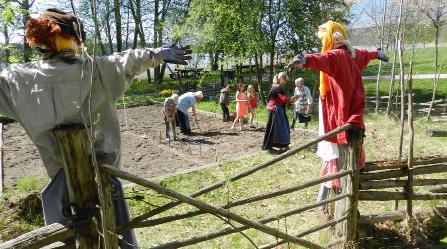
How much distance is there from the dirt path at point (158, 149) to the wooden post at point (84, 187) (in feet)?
17.0

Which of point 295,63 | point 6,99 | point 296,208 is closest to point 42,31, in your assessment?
point 6,99

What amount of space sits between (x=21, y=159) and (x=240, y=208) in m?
5.69

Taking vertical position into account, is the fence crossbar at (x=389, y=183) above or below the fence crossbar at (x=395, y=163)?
below

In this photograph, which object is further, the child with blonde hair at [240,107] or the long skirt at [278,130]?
the child with blonde hair at [240,107]

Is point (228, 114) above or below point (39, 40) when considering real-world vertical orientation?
below

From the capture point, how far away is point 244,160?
7812mm

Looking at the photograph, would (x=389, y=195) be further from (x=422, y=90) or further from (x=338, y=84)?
(x=422, y=90)

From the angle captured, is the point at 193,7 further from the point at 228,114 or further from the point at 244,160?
the point at 244,160

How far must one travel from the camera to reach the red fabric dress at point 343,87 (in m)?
3.55

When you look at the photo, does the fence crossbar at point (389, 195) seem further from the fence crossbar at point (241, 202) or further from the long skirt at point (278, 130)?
the long skirt at point (278, 130)

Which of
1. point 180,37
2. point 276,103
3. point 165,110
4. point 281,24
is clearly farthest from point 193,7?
point 276,103

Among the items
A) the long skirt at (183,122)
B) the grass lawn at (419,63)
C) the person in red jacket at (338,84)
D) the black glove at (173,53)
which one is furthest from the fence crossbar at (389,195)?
the grass lawn at (419,63)

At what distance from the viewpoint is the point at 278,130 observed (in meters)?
8.04

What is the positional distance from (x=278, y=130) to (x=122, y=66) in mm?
6193
